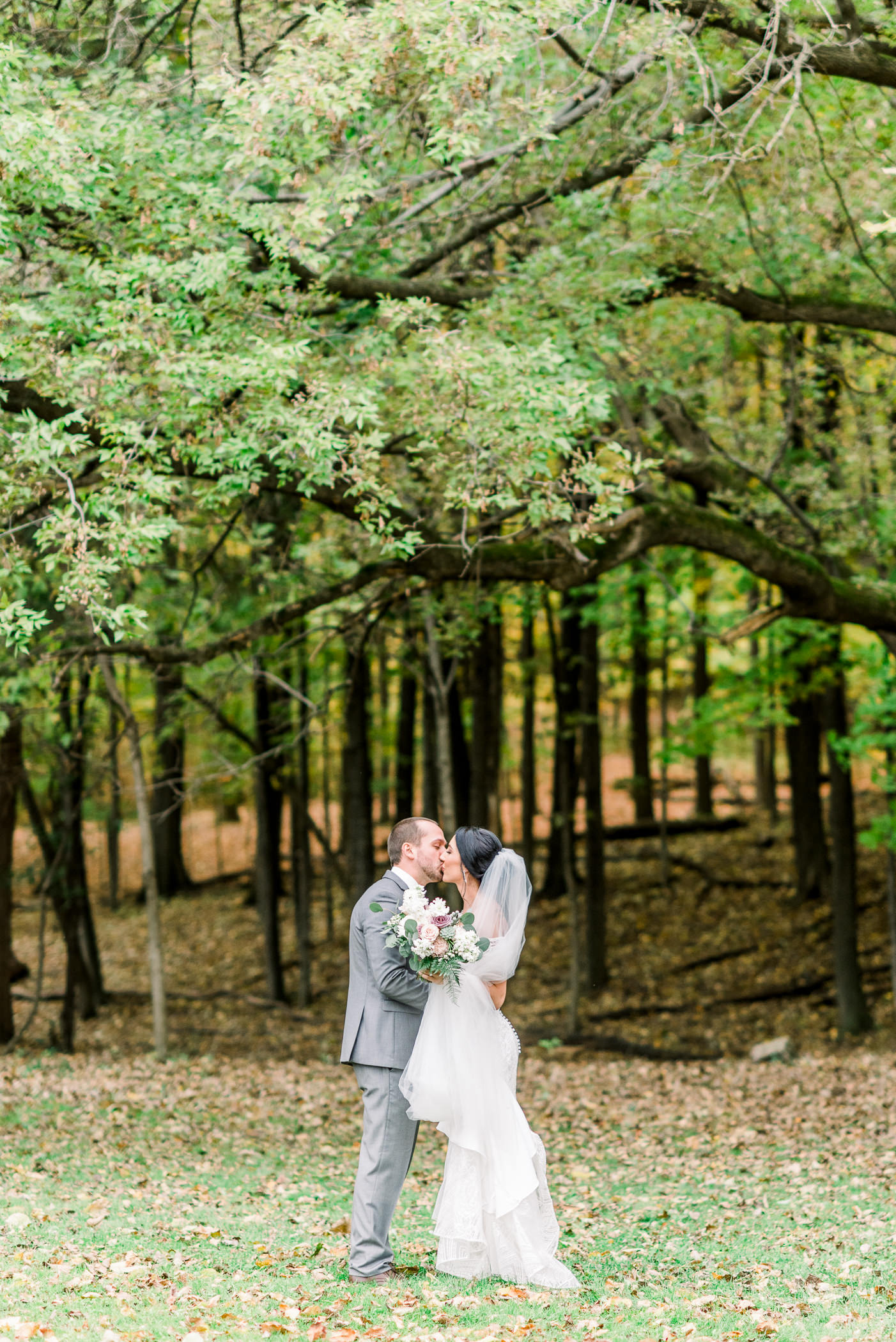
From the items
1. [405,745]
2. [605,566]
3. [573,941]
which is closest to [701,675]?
[405,745]

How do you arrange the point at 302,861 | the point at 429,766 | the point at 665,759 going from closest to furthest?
the point at 665,759 → the point at 429,766 → the point at 302,861

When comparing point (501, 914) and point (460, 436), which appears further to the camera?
point (460, 436)

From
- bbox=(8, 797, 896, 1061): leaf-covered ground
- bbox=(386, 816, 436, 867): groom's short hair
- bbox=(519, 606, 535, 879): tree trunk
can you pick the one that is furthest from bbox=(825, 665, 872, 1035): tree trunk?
bbox=(386, 816, 436, 867): groom's short hair

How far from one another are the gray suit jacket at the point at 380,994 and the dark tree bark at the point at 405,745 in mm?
14716

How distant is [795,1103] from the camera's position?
10.7 m

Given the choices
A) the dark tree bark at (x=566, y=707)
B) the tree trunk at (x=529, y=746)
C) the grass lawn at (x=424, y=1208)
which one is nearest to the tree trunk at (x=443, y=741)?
the dark tree bark at (x=566, y=707)

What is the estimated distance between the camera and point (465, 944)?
503 cm

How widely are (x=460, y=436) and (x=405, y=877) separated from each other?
376 centimetres

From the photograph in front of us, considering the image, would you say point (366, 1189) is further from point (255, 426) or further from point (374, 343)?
point (374, 343)

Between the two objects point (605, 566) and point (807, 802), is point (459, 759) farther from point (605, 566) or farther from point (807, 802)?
point (605, 566)

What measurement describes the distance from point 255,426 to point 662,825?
46.3 ft

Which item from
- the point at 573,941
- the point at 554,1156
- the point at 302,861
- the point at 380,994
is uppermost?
the point at 380,994

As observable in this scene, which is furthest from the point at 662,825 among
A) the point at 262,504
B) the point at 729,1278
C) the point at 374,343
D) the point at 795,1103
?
the point at 729,1278

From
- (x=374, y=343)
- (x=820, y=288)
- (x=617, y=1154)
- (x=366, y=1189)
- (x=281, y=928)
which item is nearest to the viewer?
(x=366, y=1189)
